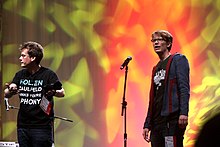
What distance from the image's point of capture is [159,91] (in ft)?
7.23

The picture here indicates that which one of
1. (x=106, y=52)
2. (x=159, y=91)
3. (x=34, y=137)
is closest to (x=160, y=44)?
(x=159, y=91)

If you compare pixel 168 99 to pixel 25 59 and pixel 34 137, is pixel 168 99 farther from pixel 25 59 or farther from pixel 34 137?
pixel 25 59

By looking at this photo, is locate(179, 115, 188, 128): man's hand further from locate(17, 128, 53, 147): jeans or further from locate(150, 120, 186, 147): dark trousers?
locate(17, 128, 53, 147): jeans

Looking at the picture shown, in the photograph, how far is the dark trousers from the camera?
6.75 feet

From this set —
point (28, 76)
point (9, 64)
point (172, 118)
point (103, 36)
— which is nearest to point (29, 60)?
point (28, 76)

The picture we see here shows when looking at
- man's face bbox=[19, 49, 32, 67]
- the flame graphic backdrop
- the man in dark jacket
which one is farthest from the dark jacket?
the flame graphic backdrop

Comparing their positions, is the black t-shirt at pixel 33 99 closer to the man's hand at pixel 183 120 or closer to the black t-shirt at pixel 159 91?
the black t-shirt at pixel 159 91

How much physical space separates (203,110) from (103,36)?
131 centimetres

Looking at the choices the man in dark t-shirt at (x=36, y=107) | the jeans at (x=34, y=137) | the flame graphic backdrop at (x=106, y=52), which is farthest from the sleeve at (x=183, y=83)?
the flame graphic backdrop at (x=106, y=52)

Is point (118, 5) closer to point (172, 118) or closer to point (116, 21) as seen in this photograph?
point (116, 21)

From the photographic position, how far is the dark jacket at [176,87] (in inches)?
82.7

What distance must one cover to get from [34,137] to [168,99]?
34.7 inches

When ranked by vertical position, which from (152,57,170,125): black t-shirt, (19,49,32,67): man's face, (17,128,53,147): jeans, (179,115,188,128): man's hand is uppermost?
(19,49,32,67): man's face

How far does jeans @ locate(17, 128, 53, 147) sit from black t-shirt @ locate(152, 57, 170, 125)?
2.27 ft
